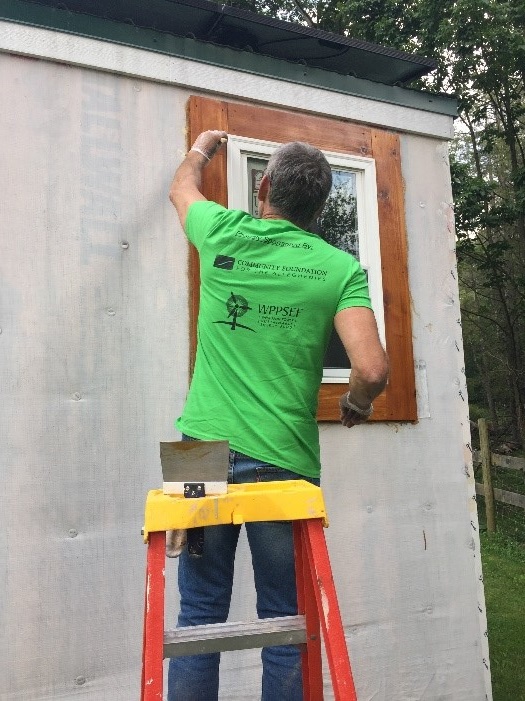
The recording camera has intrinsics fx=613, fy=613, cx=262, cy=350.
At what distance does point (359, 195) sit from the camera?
135 inches

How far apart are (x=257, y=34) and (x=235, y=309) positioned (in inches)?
91.1

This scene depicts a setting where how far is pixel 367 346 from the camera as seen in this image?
1.77 meters

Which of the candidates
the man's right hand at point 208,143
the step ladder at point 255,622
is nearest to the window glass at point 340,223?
the man's right hand at point 208,143

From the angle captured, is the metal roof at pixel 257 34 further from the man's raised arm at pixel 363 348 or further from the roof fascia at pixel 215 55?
the man's raised arm at pixel 363 348

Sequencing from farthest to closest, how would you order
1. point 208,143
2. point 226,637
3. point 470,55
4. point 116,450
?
1. point 470,55
2. point 116,450
3. point 208,143
4. point 226,637

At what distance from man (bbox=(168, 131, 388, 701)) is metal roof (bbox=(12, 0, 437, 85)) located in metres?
1.76

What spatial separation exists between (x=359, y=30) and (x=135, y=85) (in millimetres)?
10975

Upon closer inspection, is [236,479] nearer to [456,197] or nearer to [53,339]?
[53,339]

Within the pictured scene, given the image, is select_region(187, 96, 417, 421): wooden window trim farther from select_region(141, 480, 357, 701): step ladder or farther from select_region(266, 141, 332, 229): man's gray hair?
select_region(141, 480, 357, 701): step ladder

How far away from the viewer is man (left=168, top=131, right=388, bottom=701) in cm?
177

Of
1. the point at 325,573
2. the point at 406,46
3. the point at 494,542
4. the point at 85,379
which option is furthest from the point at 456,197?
the point at 325,573

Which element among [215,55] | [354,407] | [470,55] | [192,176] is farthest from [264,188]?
[470,55]

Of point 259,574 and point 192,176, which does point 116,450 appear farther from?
point 192,176

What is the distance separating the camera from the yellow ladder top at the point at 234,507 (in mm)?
1451
